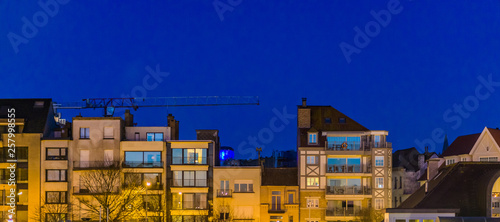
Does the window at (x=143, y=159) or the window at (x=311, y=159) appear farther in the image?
the window at (x=311, y=159)

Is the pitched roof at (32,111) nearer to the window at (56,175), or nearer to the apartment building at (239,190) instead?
the window at (56,175)

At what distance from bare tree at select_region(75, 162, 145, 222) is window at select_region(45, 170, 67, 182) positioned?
230 cm

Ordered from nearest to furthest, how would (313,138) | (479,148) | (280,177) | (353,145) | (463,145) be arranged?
(479,148) → (313,138) → (280,177) → (353,145) → (463,145)

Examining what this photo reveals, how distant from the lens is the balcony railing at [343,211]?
276ft

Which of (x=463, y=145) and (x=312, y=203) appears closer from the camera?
(x=312, y=203)

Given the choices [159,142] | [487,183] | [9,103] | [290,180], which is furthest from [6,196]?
[487,183]

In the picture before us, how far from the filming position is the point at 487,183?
61500mm

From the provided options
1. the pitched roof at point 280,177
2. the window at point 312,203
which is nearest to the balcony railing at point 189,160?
the pitched roof at point 280,177

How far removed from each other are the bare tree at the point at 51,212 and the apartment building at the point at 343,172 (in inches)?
1063

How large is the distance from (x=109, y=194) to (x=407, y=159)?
46.3 m

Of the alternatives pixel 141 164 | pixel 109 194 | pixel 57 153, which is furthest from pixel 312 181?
pixel 57 153

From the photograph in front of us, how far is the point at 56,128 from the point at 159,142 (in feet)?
44.2

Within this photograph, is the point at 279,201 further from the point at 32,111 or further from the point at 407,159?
the point at 32,111

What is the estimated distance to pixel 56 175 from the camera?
3305 inches
